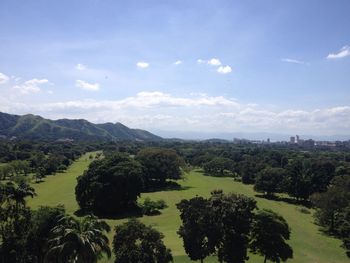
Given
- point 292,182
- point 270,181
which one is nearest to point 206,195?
point 270,181

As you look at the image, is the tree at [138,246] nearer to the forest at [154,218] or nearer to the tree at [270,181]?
the forest at [154,218]

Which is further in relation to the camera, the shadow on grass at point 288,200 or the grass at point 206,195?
the shadow on grass at point 288,200

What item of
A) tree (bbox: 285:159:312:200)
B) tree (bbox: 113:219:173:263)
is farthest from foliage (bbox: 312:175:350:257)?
tree (bbox: 113:219:173:263)

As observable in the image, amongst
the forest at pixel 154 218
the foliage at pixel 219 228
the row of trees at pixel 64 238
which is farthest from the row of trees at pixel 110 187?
the foliage at pixel 219 228

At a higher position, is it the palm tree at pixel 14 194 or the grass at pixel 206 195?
the palm tree at pixel 14 194

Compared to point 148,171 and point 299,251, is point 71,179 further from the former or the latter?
point 299,251

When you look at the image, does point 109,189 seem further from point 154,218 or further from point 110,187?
point 154,218

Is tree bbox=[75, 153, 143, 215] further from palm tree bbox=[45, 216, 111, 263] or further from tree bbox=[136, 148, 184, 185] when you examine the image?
palm tree bbox=[45, 216, 111, 263]
